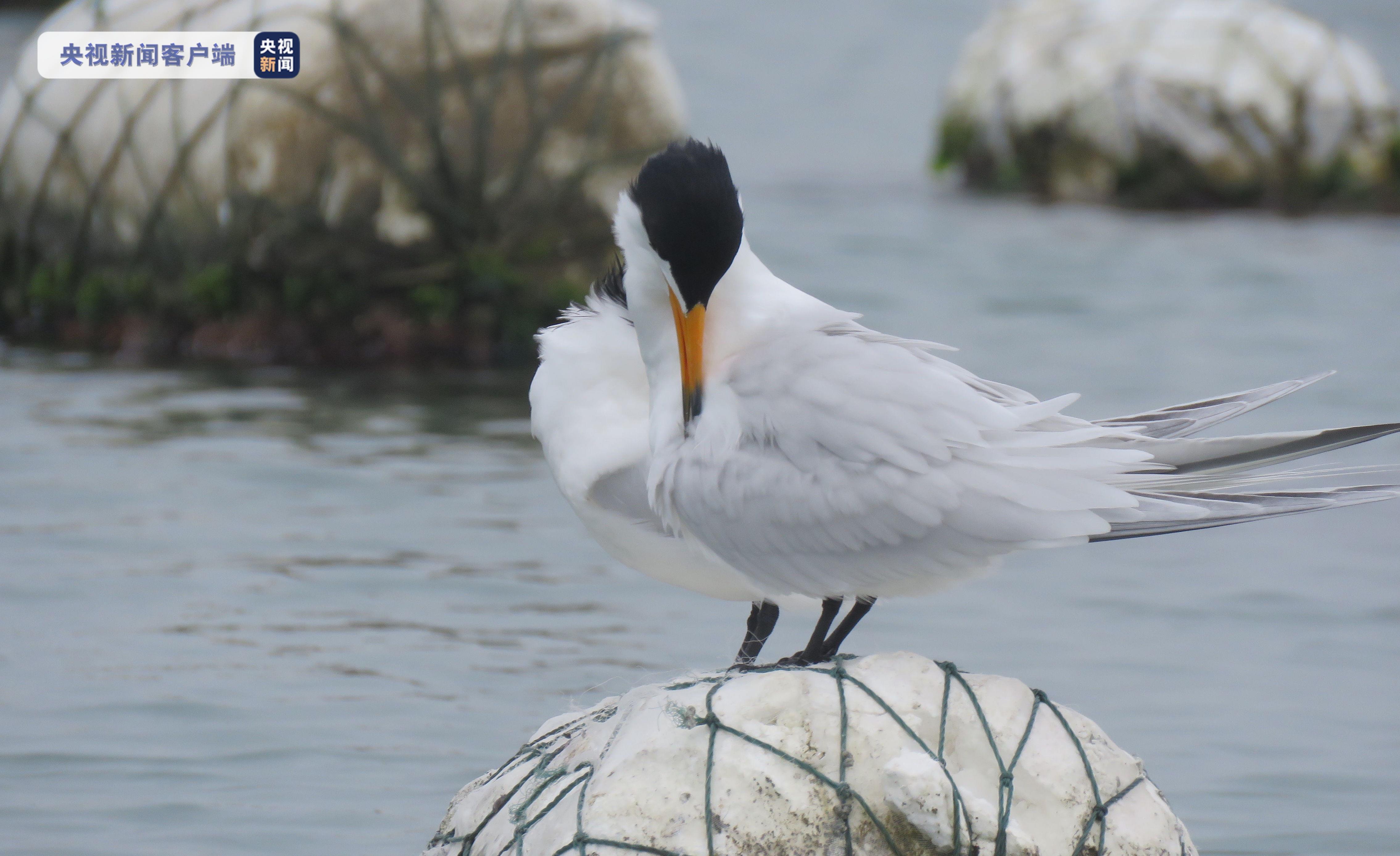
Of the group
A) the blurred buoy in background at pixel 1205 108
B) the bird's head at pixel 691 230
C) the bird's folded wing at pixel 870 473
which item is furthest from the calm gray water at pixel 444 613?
the blurred buoy in background at pixel 1205 108

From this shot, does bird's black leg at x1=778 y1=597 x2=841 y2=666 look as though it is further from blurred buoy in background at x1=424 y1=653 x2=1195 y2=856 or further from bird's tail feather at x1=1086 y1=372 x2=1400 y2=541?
bird's tail feather at x1=1086 y1=372 x2=1400 y2=541

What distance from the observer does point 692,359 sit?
13.3 ft

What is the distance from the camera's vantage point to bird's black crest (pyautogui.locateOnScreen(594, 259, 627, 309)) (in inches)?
187

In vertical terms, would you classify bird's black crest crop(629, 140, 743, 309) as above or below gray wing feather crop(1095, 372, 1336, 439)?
above

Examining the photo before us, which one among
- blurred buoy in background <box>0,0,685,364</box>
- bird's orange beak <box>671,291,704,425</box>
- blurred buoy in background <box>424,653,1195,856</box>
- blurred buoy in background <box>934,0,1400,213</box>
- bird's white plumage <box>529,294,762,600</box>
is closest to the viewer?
blurred buoy in background <box>424,653,1195,856</box>

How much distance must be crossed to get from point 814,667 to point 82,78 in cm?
890

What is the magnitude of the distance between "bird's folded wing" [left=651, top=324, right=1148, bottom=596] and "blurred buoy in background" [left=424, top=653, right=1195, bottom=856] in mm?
245

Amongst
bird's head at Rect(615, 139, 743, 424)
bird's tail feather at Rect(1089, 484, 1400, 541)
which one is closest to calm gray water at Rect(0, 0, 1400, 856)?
bird's head at Rect(615, 139, 743, 424)

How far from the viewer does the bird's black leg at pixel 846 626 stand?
4086 mm

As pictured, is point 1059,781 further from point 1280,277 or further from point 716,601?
point 1280,277

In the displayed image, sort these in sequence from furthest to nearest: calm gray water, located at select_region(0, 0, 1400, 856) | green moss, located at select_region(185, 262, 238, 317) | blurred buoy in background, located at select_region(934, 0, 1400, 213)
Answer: blurred buoy in background, located at select_region(934, 0, 1400, 213) → green moss, located at select_region(185, 262, 238, 317) → calm gray water, located at select_region(0, 0, 1400, 856)

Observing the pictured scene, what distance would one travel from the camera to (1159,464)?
3.79 metres

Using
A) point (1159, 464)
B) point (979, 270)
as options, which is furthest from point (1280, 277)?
point (1159, 464)

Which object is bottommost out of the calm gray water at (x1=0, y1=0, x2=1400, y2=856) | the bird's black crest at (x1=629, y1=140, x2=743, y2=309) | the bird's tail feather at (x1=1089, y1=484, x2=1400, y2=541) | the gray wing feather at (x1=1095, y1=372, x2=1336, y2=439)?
the calm gray water at (x1=0, y1=0, x2=1400, y2=856)
